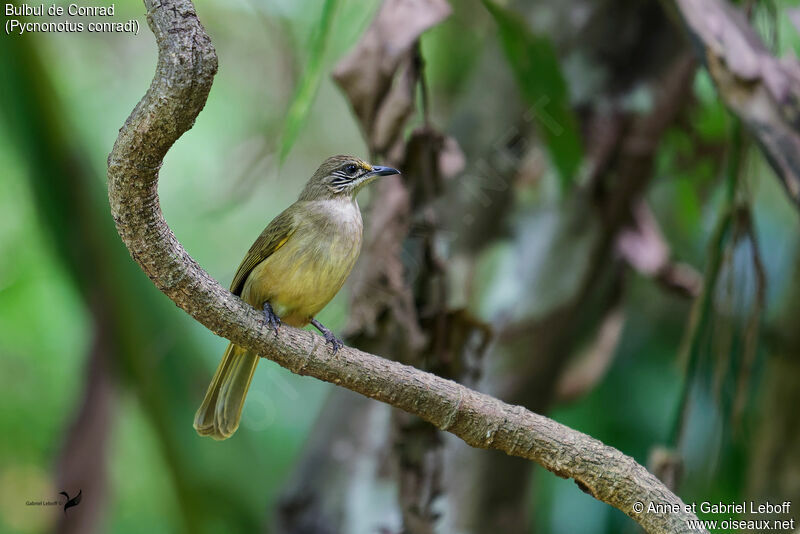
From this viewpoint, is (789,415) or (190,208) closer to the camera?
(789,415)

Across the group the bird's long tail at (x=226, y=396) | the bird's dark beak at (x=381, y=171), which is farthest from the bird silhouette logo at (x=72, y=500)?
the bird's dark beak at (x=381, y=171)

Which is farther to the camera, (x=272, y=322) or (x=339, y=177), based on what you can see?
(x=339, y=177)

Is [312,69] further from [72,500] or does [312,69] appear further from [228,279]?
[72,500]

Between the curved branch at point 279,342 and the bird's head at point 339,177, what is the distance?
28.0 inches

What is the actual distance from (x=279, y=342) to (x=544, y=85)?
221 centimetres

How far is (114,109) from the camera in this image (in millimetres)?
5645

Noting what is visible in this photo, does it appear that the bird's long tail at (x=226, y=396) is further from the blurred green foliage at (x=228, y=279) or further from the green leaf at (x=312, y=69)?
the blurred green foliage at (x=228, y=279)

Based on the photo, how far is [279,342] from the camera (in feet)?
7.73

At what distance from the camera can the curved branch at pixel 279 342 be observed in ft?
5.25

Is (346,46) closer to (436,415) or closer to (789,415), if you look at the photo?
(436,415)

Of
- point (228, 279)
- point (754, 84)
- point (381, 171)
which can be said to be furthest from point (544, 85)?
point (228, 279)

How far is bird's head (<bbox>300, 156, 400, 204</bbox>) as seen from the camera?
9.66 feet

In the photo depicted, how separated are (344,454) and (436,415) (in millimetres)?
1973

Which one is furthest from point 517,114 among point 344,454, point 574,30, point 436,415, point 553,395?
point 436,415
